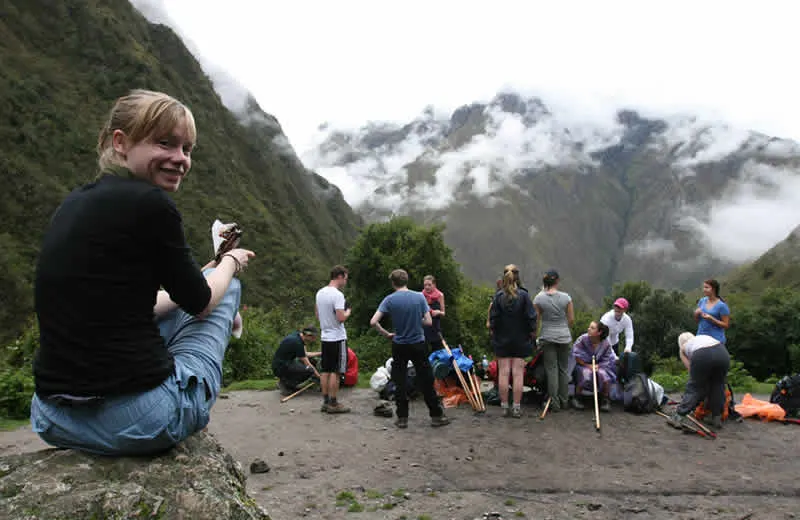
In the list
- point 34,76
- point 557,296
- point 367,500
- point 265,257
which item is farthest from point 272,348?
point 34,76

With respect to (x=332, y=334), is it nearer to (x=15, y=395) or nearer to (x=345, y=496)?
(x=345, y=496)

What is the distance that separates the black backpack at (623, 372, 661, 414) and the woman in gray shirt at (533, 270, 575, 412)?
3.19 ft

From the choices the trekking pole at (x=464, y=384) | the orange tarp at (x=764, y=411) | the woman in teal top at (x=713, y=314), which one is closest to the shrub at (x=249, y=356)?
the trekking pole at (x=464, y=384)

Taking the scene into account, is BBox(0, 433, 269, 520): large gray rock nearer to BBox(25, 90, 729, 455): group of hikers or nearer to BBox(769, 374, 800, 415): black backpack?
BBox(25, 90, 729, 455): group of hikers

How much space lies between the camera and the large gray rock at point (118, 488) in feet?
6.76

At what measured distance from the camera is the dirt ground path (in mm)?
5273

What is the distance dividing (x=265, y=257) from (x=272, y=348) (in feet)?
155

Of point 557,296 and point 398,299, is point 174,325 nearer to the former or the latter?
point 398,299

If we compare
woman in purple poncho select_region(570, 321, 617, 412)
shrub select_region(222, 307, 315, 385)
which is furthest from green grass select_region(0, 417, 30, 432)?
woman in purple poncho select_region(570, 321, 617, 412)

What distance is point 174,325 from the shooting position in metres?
2.56

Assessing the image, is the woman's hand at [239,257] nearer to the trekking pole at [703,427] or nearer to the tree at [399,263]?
the trekking pole at [703,427]

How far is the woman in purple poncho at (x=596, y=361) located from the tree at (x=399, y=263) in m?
18.3

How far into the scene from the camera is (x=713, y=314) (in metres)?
9.95

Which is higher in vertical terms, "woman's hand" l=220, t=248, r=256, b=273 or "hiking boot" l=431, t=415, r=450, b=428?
"woman's hand" l=220, t=248, r=256, b=273
